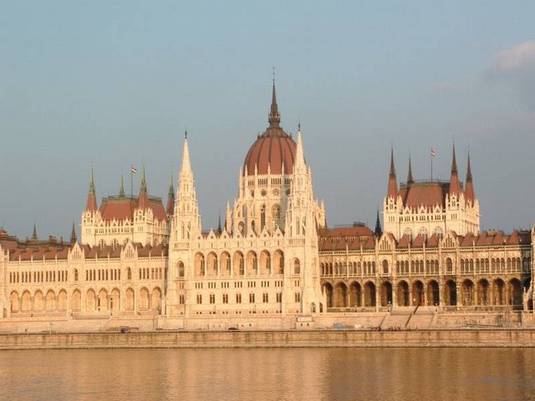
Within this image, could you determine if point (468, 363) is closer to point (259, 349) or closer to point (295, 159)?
point (259, 349)

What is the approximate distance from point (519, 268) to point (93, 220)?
6428 centimetres

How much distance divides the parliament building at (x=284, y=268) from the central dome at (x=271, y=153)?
0.21m

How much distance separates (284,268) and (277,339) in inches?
861

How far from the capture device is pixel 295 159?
162m

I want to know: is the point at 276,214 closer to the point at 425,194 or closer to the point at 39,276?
the point at 425,194

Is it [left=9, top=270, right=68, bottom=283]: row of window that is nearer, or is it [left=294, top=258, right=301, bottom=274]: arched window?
[left=294, top=258, right=301, bottom=274]: arched window

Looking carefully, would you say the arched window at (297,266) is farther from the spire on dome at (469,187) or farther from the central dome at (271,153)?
the spire on dome at (469,187)

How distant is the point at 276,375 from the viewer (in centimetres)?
10194

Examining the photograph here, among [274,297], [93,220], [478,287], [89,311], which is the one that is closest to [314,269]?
[274,297]

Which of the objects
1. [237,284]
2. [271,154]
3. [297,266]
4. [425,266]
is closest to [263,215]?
[271,154]

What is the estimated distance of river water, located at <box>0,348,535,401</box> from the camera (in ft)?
296

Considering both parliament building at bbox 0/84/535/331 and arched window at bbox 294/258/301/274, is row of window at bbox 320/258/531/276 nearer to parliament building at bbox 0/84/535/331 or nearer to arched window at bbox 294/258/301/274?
parliament building at bbox 0/84/535/331

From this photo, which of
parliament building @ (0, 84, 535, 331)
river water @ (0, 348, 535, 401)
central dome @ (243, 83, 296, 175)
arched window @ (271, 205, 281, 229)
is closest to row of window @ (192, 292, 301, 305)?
parliament building @ (0, 84, 535, 331)

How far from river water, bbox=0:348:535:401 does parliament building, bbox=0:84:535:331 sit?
21.8 m
